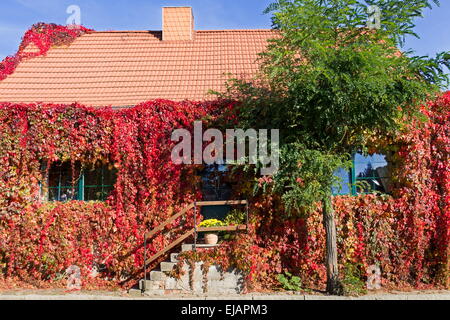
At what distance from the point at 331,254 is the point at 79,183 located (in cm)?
554

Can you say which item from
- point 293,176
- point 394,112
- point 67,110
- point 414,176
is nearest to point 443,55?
point 394,112

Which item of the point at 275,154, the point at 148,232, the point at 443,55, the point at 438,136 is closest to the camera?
the point at 443,55

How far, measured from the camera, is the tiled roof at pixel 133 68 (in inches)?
353

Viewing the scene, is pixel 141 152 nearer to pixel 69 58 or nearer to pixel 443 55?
pixel 69 58

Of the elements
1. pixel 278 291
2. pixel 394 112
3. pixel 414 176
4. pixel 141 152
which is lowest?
pixel 278 291

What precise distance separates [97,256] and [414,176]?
6.60 metres

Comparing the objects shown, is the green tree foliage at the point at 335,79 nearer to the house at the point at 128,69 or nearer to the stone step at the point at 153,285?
the house at the point at 128,69

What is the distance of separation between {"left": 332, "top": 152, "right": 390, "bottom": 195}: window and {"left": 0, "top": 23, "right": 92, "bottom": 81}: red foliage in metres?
9.13

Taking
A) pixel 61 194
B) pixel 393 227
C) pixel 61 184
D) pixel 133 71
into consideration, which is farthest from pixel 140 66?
pixel 393 227

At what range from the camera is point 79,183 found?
8117 millimetres

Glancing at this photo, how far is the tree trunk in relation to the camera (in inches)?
254

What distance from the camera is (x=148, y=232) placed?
6.79 meters

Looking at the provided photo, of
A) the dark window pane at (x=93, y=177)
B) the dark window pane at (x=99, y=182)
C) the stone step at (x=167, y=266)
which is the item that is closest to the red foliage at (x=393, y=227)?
the stone step at (x=167, y=266)

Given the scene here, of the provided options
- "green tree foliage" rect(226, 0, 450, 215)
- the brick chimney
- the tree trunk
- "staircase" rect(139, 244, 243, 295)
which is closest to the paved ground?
"staircase" rect(139, 244, 243, 295)
